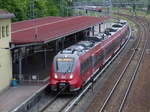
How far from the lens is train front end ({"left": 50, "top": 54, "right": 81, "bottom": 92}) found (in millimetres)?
26719

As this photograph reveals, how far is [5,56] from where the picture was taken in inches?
1074

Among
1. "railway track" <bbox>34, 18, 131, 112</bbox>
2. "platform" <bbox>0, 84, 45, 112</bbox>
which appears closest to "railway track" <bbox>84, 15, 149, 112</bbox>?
"railway track" <bbox>34, 18, 131, 112</bbox>

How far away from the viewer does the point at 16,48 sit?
29.5 meters

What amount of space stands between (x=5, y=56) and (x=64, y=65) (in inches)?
149

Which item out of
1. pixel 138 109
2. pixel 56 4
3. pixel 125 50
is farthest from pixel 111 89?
pixel 56 4

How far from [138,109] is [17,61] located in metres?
10.4

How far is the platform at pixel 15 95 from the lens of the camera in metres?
23.5

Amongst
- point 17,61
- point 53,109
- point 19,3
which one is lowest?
point 53,109

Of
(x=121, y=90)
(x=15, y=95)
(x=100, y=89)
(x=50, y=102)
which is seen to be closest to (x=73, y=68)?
(x=50, y=102)

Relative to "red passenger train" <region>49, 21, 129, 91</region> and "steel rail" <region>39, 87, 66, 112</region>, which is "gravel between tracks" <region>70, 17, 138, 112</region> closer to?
"red passenger train" <region>49, 21, 129, 91</region>

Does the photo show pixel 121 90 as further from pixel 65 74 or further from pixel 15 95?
pixel 15 95

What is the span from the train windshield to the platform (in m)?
1.88

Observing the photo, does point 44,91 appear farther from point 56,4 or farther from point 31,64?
point 56,4

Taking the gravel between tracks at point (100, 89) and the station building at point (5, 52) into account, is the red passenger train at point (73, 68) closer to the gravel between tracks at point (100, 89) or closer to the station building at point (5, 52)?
the gravel between tracks at point (100, 89)
